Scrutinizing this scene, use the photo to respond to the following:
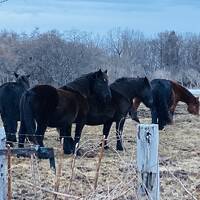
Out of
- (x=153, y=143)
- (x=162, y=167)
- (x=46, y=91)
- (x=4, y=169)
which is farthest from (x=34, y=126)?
(x=153, y=143)

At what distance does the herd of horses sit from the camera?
934cm

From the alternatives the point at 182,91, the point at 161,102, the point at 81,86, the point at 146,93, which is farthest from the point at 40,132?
the point at 182,91

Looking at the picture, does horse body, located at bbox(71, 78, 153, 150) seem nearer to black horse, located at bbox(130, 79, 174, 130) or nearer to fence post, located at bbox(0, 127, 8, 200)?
black horse, located at bbox(130, 79, 174, 130)

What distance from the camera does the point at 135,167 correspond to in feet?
14.5

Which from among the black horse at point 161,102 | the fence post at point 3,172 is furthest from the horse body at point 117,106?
the fence post at point 3,172

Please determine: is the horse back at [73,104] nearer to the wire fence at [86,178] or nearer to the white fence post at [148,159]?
the wire fence at [86,178]

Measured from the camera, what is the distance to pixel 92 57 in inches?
1607

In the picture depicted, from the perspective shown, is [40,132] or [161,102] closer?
[40,132]

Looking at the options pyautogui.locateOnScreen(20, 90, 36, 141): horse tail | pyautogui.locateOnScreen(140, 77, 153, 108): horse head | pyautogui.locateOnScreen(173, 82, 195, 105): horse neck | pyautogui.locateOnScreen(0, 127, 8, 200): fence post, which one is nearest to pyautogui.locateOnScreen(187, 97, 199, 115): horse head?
pyautogui.locateOnScreen(173, 82, 195, 105): horse neck

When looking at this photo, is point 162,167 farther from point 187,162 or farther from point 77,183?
point 77,183

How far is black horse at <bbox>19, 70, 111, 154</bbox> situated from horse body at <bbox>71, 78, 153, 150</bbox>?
0.18 m

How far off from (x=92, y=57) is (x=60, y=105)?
3143cm

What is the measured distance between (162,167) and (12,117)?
11.9ft

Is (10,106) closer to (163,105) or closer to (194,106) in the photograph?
(163,105)
